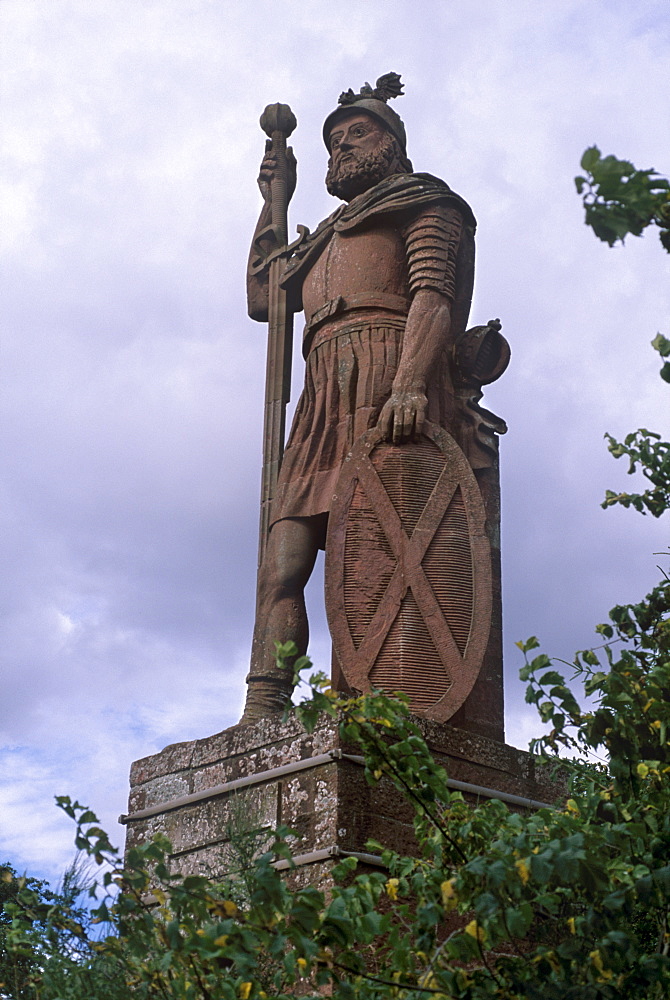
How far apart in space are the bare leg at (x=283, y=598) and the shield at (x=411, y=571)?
1.37 feet

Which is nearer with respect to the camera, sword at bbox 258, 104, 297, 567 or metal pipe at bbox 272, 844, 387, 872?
metal pipe at bbox 272, 844, 387, 872

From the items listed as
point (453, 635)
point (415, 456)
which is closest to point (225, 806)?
point (453, 635)

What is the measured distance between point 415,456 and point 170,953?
365 centimetres

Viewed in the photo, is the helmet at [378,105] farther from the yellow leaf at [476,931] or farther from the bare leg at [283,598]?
the yellow leaf at [476,931]

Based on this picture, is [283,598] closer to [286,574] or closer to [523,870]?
[286,574]

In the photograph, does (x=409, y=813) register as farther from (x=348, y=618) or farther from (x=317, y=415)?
(x=317, y=415)

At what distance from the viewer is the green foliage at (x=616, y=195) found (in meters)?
2.89

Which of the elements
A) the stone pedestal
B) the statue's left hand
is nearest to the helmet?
the statue's left hand

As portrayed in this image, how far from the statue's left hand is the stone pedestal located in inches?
61.0

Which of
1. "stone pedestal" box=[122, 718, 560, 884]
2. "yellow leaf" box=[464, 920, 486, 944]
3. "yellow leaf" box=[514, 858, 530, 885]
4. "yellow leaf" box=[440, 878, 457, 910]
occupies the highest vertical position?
"stone pedestal" box=[122, 718, 560, 884]

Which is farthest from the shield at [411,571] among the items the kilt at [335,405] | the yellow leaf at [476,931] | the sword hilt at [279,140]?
the yellow leaf at [476,931]

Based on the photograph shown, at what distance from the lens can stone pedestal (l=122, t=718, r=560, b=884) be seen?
5.39m

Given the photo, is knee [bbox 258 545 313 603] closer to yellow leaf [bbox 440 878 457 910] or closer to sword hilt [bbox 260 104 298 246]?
sword hilt [bbox 260 104 298 246]

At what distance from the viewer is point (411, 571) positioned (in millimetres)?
6348
